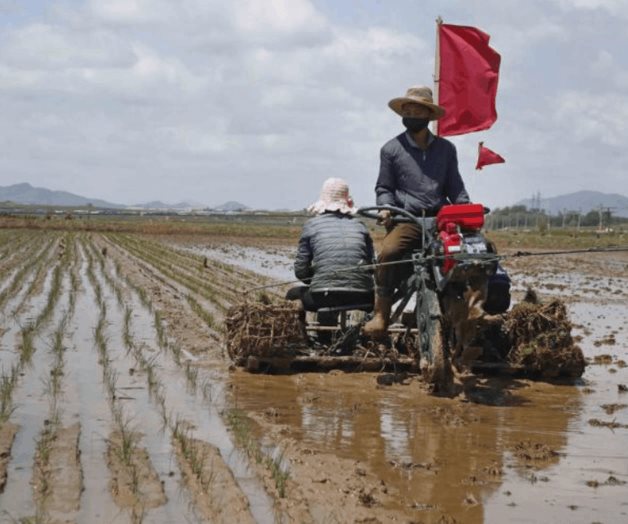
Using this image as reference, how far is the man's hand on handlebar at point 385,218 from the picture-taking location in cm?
727

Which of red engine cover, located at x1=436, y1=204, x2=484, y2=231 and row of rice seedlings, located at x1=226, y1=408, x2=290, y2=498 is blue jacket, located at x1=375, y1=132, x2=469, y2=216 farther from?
row of rice seedlings, located at x1=226, y1=408, x2=290, y2=498

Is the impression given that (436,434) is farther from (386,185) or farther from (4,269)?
(4,269)

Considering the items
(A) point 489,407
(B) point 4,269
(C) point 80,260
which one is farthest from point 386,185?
→ (C) point 80,260

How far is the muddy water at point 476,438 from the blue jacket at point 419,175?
1.41 metres

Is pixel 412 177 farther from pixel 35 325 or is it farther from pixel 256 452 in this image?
pixel 35 325

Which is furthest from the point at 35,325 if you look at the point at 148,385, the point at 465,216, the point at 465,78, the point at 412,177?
the point at 465,216

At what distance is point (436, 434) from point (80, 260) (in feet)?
55.4

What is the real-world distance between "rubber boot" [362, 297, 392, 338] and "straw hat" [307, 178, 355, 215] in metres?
0.95

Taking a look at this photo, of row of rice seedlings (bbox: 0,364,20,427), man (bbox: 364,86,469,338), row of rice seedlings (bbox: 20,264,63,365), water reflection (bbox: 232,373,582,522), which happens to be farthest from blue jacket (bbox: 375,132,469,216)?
row of rice seedlings (bbox: 20,264,63,365)

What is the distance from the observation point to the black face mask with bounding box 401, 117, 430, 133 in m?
7.35

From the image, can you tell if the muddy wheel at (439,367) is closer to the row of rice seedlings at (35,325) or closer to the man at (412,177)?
the man at (412,177)

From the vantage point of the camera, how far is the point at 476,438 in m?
5.59

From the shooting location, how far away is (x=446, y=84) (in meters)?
9.39

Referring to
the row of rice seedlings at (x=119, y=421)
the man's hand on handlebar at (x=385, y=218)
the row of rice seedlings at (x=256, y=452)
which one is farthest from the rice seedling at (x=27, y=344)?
the man's hand on handlebar at (x=385, y=218)
